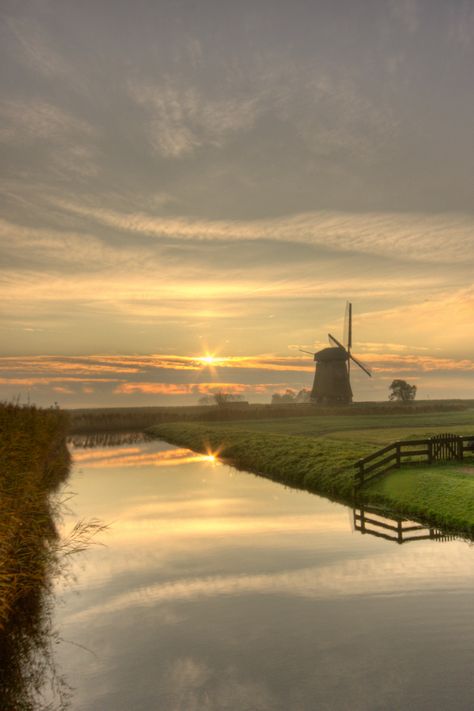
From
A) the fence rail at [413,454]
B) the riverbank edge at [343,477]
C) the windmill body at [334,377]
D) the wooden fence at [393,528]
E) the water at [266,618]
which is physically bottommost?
the water at [266,618]

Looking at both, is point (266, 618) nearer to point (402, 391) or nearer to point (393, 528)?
point (393, 528)

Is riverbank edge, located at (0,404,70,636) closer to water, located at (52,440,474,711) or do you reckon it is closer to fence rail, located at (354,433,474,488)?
water, located at (52,440,474,711)

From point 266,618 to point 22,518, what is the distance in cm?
762

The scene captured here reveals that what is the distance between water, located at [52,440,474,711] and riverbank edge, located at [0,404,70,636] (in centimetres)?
120

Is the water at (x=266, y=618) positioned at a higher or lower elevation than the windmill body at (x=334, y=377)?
lower

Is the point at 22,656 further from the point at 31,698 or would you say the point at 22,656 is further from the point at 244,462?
the point at 244,462

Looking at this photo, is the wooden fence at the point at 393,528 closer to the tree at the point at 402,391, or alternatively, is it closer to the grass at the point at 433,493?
the grass at the point at 433,493

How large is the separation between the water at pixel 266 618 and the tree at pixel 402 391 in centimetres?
13897

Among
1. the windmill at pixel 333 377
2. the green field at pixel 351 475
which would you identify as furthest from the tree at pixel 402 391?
the green field at pixel 351 475

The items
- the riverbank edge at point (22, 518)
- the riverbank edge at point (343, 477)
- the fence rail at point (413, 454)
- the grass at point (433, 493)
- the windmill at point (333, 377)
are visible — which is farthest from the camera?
the windmill at point (333, 377)

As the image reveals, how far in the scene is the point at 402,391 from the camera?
160250mm

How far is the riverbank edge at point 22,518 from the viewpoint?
13556mm

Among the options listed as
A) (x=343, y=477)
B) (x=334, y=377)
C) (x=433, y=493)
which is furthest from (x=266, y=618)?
(x=334, y=377)

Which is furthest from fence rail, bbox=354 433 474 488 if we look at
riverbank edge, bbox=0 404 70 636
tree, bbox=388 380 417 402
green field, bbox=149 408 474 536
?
tree, bbox=388 380 417 402
